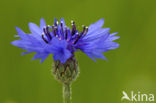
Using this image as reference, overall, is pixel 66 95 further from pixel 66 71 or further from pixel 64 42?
pixel 64 42

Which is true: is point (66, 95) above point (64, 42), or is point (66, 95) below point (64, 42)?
below

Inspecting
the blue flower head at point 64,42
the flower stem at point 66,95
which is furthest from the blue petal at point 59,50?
the flower stem at point 66,95

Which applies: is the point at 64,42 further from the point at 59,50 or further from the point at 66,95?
the point at 66,95

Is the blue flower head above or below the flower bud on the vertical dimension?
above

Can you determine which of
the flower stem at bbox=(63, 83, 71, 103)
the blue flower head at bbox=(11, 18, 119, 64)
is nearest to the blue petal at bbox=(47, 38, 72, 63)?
the blue flower head at bbox=(11, 18, 119, 64)

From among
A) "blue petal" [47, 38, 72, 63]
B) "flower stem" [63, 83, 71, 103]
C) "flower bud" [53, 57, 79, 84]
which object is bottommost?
"flower stem" [63, 83, 71, 103]

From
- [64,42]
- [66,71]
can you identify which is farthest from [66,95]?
[64,42]

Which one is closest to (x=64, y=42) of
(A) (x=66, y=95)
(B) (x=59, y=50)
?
(B) (x=59, y=50)

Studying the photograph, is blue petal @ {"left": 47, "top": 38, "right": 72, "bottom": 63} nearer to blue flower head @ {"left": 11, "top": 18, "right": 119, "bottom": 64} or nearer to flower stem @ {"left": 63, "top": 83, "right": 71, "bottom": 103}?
blue flower head @ {"left": 11, "top": 18, "right": 119, "bottom": 64}

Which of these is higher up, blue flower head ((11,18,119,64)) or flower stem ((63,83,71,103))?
blue flower head ((11,18,119,64))
